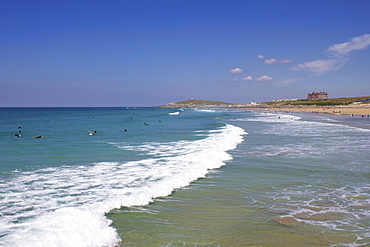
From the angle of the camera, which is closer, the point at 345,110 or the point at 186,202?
the point at 186,202

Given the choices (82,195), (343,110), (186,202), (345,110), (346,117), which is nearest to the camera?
(186,202)

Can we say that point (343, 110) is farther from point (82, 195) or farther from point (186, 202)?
point (82, 195)

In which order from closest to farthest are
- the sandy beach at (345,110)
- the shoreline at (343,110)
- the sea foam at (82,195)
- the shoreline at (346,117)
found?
1. the sea foam at (82,195)
2. the shoreline at (346,117)
3. the shoreline at (343,110)
4. the sandy beach at (345,110)

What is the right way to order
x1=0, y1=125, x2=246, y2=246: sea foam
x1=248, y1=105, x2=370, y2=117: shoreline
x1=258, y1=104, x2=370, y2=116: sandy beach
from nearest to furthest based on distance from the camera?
x1=0, y1=125, x2=246, y2=246: sea foam < x1=248, y1=105, x2=370, y2=117: shoreline < x1=258, y1=104, x2=370, y2=116: sandy beach

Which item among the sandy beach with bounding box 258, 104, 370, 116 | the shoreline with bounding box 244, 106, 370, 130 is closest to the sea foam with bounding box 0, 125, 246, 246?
the shoreline with bounding box 244, 106, 370, 130

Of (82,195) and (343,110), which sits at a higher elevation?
(343,110)

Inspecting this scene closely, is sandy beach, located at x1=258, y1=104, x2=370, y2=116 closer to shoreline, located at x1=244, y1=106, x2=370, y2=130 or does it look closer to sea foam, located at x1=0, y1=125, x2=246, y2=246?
shoreline, located at x1=244, y1=106, x2=370, y2=130

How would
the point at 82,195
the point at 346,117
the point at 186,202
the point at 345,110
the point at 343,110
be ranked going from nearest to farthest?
the point at 186,202
the point at 82,195
the point at 346,117
the point at 345,110
the point at 343,110

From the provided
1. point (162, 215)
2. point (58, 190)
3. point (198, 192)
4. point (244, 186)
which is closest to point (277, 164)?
point (244, 186)

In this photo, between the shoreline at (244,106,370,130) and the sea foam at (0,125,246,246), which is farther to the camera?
the shoreline at (244,106,370,130)

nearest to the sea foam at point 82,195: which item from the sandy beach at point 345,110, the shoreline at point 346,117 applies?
the shoreline at point 346,117

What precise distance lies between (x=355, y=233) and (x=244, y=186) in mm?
3924

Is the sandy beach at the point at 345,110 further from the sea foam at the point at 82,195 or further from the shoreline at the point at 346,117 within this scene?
the sea foam at the point at 82,195

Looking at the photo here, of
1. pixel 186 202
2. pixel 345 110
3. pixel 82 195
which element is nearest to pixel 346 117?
pixel 345 110
